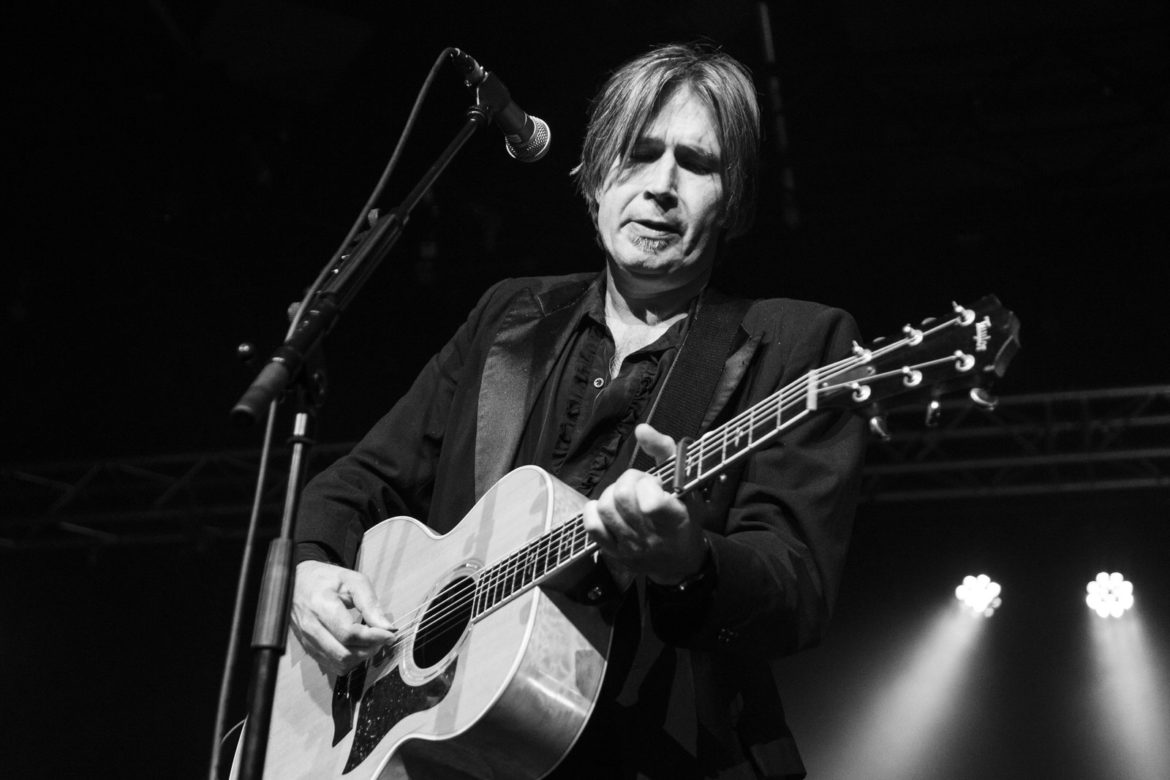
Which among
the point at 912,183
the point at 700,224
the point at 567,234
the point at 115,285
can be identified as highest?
the point at 912,183

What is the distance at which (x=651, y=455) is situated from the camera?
2.27m

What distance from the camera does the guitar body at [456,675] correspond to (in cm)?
222

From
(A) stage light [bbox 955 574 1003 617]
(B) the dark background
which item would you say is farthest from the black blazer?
(A) stage light [bbox 955 574 1003 617]

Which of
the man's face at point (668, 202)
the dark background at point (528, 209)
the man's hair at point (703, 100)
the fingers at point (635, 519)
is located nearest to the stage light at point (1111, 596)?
the dark background at point (528, 209)

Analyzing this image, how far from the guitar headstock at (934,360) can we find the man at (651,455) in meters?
0.25

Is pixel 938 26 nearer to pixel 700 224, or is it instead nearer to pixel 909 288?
pixel 909 288

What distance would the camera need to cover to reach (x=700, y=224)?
2.94 meters

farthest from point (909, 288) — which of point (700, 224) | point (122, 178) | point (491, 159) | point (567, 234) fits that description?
point (700, 224)

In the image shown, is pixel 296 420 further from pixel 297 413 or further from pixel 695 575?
pixel 695 575

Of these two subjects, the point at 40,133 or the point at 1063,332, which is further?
the point at 1063,332

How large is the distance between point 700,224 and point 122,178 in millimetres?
5870

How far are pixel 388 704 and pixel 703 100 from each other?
62.7 inches

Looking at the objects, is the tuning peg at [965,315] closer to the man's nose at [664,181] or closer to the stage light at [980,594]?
the man's nose at [664,181]

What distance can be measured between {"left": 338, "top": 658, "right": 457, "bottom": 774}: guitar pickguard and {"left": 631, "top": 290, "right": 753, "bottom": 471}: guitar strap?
59 cm
